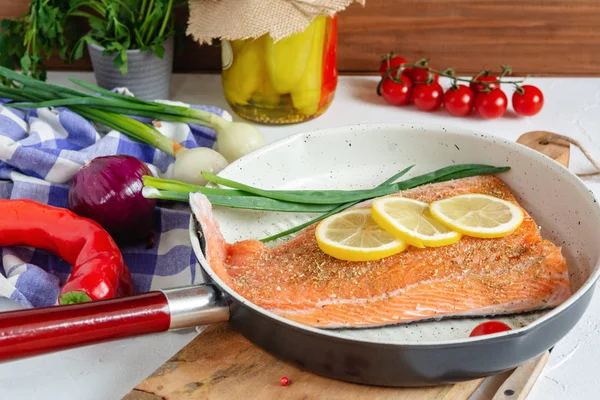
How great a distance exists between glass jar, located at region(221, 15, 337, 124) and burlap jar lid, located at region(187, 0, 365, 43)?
6cm

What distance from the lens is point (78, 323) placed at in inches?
38.8

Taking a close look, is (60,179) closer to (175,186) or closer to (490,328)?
(175,186)

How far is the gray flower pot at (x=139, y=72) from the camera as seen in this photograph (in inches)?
75.4

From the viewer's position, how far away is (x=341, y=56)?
2242mm

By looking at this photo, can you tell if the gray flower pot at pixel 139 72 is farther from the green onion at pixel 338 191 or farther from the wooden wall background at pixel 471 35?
the green onion at pixel 338 191

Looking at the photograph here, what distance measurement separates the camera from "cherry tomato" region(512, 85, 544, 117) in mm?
1943

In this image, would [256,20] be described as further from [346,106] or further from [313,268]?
[313,268]

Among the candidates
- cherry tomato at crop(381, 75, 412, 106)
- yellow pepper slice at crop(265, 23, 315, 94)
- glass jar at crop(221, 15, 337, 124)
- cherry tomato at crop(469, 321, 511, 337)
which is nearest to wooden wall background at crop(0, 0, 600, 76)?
cherry tomato at crop(381, 75, 412, 106)

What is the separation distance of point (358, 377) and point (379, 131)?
0.65 metres

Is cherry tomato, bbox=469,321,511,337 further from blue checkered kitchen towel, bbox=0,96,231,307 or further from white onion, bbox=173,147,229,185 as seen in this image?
white onion, bbox=173,147,229,185

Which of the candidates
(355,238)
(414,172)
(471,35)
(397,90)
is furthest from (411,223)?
(471,35)

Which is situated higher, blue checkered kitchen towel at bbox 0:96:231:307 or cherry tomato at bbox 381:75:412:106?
cherry tomato at bbox 381:75:412:106

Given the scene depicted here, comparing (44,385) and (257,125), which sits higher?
(257,125)

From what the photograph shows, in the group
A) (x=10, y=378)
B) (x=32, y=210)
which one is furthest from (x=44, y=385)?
(x=32, y=210)
